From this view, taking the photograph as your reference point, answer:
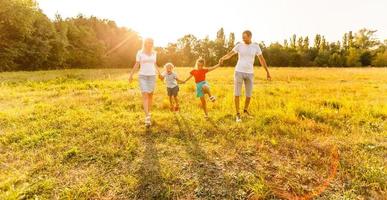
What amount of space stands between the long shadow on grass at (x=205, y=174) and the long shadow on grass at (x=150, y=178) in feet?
2.01

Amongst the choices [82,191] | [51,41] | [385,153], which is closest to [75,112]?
[82,191]

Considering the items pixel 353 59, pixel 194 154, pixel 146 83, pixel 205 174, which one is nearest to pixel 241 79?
pixel 146 83

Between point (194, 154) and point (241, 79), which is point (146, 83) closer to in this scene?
point (241, 79)

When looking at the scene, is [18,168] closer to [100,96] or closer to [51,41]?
[100,96]

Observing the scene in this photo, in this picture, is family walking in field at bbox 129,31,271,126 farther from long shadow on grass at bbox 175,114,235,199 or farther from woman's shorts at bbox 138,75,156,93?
long shadow on grass at bbox 175,114,235,199

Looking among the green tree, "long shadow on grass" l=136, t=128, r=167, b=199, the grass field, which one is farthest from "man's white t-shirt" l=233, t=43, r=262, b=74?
the green tree

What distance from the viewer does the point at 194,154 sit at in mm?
6598

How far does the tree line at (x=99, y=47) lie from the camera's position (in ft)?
131

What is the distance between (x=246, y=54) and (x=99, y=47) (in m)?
57.3

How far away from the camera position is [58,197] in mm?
5062

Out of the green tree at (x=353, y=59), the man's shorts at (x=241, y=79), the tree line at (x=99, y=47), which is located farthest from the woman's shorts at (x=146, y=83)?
the green tree at (x=353, y=59)

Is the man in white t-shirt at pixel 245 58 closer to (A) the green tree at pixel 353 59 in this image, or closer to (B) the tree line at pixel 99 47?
(B) the tree line at pixel 99 47

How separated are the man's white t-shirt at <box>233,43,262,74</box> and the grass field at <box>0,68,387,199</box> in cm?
146

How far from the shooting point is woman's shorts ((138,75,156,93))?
850 cm
